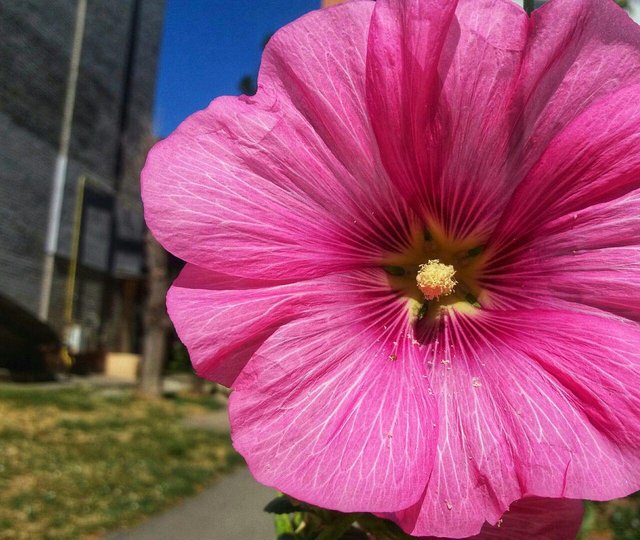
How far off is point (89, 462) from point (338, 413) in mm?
7126

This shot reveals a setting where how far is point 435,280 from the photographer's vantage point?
0.64 meters

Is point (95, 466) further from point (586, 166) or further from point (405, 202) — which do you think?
point (586, 166)

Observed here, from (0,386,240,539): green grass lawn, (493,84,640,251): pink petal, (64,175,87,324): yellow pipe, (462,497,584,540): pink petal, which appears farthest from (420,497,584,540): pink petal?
(64,175,87,324): yellow pipe

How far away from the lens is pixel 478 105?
50 centimetres

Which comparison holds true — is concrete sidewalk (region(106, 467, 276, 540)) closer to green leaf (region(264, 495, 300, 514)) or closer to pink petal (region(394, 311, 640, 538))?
green leaf (region(264, 495, 300, 514))

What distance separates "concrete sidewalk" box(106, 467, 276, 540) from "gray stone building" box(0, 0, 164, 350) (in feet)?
25.9

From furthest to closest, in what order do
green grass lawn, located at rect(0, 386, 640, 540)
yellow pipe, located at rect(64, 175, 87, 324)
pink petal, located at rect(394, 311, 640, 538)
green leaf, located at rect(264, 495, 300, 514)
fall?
yellow pipe, located at rect(64, 175, 87, 324)
green grass lawn, located at rect(0, 386, 640, 540)
green leaf, located at rect(264, 495, 300, 514)
pink petal, located at rect(394, 311, 640, 538)

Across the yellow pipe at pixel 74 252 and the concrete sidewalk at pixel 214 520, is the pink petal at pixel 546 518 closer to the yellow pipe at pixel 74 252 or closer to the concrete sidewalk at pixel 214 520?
the concrete sidewalk at pixel 214 520

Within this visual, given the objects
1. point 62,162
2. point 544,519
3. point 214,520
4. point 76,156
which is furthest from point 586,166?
point 76,156

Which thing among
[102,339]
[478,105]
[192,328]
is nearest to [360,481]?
[192,328]

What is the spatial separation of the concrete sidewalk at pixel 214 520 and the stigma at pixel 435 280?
186 inches

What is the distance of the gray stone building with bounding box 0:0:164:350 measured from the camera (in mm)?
13367

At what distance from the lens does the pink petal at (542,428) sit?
1.45 feet

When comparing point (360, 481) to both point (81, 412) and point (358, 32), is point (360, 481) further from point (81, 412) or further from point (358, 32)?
point (81, 412)
